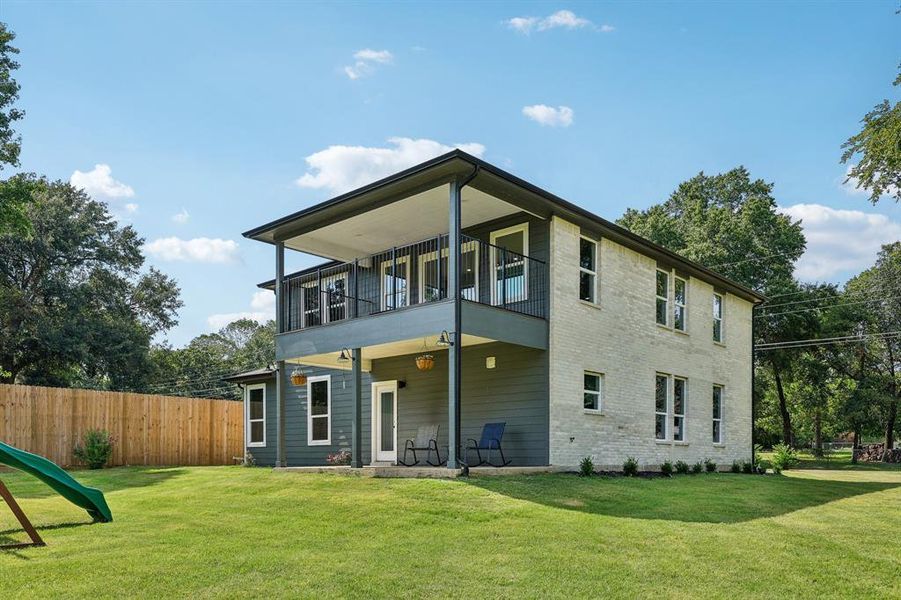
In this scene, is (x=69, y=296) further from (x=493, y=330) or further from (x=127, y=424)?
(x=493, y=330)

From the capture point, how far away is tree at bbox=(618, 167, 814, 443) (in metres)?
34.5

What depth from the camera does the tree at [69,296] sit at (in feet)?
98.1

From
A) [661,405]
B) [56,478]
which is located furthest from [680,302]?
[56,478]

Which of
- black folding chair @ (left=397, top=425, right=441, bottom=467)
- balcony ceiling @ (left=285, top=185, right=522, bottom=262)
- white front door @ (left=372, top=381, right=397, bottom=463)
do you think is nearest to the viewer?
balcony ceiling @ (left=285, top=185, right=522, bottom=262)

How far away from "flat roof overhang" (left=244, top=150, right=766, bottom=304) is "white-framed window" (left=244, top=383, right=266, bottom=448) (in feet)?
20.7

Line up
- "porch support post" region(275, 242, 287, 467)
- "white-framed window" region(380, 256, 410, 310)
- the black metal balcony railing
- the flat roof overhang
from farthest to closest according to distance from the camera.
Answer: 1. "white-framed window" region(380, 256, 410, 310)
2. "porch support post" region(275, 242, 287, 467)
3. the black metal balcony railing
4. the flat roof overhang

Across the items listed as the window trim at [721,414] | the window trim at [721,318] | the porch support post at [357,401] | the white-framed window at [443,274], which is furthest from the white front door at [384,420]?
the window trim at [721,318]

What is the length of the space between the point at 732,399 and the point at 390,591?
1685 centimetres

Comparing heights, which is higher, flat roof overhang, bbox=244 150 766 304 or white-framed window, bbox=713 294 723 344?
flat roof overhang, bbox=244 150 766 304

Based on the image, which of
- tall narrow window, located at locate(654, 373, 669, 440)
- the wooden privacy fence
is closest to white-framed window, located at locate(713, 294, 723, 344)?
tall narrow window, located at locate(654, 373, 669, 440)

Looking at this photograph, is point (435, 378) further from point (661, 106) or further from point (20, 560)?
point (20, 560)

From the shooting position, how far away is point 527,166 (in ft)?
53.4

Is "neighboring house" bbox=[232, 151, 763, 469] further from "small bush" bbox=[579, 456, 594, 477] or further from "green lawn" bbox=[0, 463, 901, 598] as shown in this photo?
"green lawn" bbox=[0, 463, 901, 598]

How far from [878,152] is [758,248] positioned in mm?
25462
